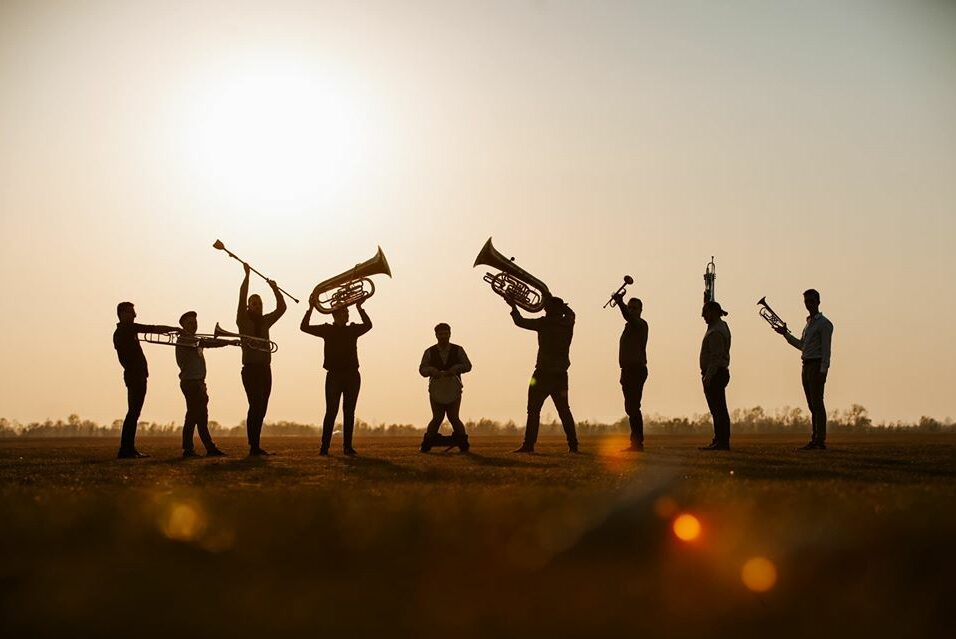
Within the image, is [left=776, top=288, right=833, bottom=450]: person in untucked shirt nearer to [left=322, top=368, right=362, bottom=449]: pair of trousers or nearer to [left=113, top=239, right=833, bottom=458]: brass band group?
[left=113, top=239, right=833, bottom=458]: brass band group

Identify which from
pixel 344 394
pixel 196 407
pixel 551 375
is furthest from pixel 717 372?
pixel 196 407

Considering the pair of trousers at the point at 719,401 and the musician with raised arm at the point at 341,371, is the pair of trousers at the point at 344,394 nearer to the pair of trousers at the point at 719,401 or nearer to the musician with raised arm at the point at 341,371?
the musician with raised arm at the point at 341,371

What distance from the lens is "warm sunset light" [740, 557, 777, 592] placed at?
675cm

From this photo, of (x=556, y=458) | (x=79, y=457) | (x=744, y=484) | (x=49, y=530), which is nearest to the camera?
(x=49, y=530)

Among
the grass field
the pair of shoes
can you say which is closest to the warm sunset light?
the grass field

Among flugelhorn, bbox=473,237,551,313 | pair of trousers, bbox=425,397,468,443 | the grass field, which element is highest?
flugelhorn, bbox=473,237,551,313

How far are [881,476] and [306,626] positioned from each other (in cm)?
831

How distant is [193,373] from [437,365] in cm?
429

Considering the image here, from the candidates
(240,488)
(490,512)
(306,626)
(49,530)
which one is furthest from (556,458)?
(306,626)

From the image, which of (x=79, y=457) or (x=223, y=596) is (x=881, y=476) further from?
(x=79, y=457)

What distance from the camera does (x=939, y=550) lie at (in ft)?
24.1

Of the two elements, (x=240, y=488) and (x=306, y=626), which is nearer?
(x=306, y=626)

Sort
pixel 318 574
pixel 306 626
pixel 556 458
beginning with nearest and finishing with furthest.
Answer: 1. pixel 306 626
2. pixel 318 574
3. pixel 556 458

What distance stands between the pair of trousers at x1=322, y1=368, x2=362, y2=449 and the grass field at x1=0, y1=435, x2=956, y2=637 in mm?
8049
